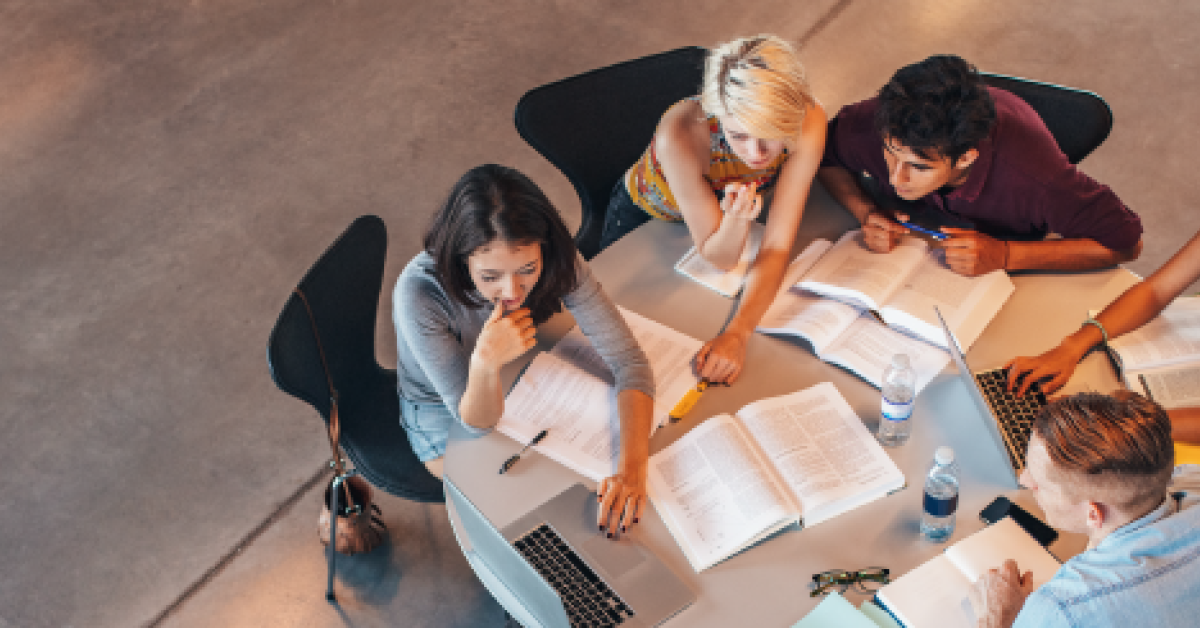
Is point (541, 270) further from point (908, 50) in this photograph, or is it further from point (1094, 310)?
point (908, 50)

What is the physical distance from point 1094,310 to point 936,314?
383 millimetres

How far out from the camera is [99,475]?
3135 millimetres

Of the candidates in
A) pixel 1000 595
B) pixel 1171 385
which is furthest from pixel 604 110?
pixel 1000 595

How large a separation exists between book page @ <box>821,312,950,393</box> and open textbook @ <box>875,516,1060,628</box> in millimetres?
405

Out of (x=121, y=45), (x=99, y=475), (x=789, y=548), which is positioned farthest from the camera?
(x=121, y=45)

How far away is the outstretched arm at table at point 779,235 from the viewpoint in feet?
7.41

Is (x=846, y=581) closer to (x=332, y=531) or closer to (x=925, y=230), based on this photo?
(x=925, y=230)

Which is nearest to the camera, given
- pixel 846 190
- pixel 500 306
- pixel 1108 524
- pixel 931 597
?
pixel 1108 524

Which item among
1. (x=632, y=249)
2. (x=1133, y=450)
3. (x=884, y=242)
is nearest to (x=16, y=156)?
(x=632, y=249)

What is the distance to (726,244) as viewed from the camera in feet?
7.70

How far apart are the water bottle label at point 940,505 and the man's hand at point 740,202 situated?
771 mm

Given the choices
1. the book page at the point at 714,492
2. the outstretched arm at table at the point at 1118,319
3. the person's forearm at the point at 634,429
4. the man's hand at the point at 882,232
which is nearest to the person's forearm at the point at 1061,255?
the outstretched arm at table at the point at 1118,319

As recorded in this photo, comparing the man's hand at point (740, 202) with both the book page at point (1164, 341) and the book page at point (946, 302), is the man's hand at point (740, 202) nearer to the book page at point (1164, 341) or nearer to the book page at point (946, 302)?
the book page at point (946, 302)

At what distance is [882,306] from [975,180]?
39 cm
